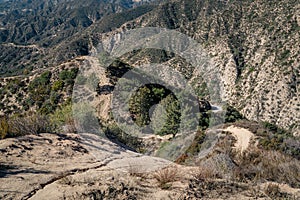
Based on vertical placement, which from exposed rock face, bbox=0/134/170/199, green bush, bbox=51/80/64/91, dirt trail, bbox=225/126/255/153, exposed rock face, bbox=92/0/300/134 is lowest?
dirt trail, bbox=225/126/255/153

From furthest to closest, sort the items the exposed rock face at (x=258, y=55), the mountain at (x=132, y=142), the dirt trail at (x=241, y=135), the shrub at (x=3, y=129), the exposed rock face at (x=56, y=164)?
the exposed rock face at (x=258, y=55)
the dirt trail at (x=241, y=135)
the shrub at (x=3, y=129)
the mountain at (x=132, y=142)
the exposed rock face at (x=56, y=164)

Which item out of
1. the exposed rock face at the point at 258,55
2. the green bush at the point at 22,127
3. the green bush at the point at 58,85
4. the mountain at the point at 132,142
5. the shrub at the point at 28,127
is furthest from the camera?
the exposed rock face at the point at 258,55

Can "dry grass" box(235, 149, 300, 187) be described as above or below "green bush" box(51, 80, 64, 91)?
below

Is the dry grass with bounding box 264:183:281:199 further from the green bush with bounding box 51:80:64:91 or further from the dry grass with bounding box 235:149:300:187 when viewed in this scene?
the green bush with bounding box 51:80:64:91

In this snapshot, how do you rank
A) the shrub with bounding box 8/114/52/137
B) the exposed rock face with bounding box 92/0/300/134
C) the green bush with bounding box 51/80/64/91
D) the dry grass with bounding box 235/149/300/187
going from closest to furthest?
the dry grass with bounding box 235/149/300/187 < the shrub with bounding box 8/114/52/137 < the green bush with bounding box 51/80/64/91 < the exposed rock face with bounding box 92/0/300/134

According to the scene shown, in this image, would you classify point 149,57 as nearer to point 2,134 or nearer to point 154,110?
point 154,110

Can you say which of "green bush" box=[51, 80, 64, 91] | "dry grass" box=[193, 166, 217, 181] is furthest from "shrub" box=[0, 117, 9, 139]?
"green bush" box=[51, 80, 64, 91]

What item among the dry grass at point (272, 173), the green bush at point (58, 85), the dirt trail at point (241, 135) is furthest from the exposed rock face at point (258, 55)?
the dry grass at point (272, 173)

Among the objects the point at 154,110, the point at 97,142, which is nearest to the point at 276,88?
the point at 154,110

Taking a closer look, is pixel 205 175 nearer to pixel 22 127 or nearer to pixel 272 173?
pixel 272 173

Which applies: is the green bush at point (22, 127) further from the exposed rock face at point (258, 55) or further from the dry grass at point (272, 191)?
the exposed rock face at point (258, 55)

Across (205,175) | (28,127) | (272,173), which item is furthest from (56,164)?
(272,173)
